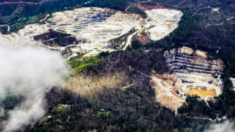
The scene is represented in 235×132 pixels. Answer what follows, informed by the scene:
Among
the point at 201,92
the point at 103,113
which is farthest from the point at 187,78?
the point at 103,113

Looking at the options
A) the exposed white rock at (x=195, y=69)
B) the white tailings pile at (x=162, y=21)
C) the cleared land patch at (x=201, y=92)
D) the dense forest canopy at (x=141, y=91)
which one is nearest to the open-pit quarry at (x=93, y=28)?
the white tailings pile at (x=162, y=21)

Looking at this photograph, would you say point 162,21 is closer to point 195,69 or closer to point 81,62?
point 195,69

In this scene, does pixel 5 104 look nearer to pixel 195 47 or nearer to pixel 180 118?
pixel 180 118

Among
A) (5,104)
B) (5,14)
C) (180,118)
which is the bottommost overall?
(180,118)

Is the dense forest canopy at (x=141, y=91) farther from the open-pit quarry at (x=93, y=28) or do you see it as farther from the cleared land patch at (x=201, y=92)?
the open-pit quarry at (x=93, y=28)

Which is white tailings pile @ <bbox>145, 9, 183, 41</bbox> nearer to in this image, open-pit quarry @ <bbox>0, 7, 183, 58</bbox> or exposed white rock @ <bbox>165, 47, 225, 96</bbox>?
open-pit quarry @ <bbox>0, 7, 183, 58</bbox>

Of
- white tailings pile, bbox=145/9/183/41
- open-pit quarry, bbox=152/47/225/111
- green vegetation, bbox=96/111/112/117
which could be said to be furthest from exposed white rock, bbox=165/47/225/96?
green vegetation, bbox=96/111/112/117

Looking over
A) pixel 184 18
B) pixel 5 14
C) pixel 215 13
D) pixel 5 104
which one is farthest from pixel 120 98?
pixel 5 14
